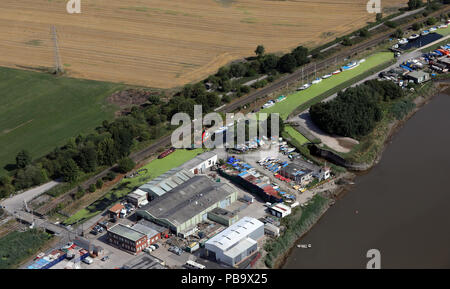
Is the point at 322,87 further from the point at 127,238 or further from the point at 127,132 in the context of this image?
the point at 127,238

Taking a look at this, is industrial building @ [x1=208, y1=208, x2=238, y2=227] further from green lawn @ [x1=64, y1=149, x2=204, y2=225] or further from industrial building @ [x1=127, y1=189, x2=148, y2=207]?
green lawn @ [x1=64, y1=149, x2=204, y2=225]

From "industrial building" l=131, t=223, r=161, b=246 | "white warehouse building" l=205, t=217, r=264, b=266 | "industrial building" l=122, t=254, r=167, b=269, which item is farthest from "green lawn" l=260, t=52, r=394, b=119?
"industrial building" l=122, t=254, r=167, b=269

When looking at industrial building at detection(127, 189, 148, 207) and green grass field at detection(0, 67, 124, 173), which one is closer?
industrial building at detection(127, 189, 148, 207)

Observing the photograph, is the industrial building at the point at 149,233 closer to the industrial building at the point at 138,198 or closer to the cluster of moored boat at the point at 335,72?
the industrial building at the point at 138,198

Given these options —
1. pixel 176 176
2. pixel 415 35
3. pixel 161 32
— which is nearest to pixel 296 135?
pixel 176 176

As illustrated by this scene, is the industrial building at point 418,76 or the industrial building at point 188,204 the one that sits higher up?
the industrial building at point 418,76

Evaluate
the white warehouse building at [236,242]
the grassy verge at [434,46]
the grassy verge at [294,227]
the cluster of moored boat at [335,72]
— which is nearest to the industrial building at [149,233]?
the white warehouse building at [236,242]
